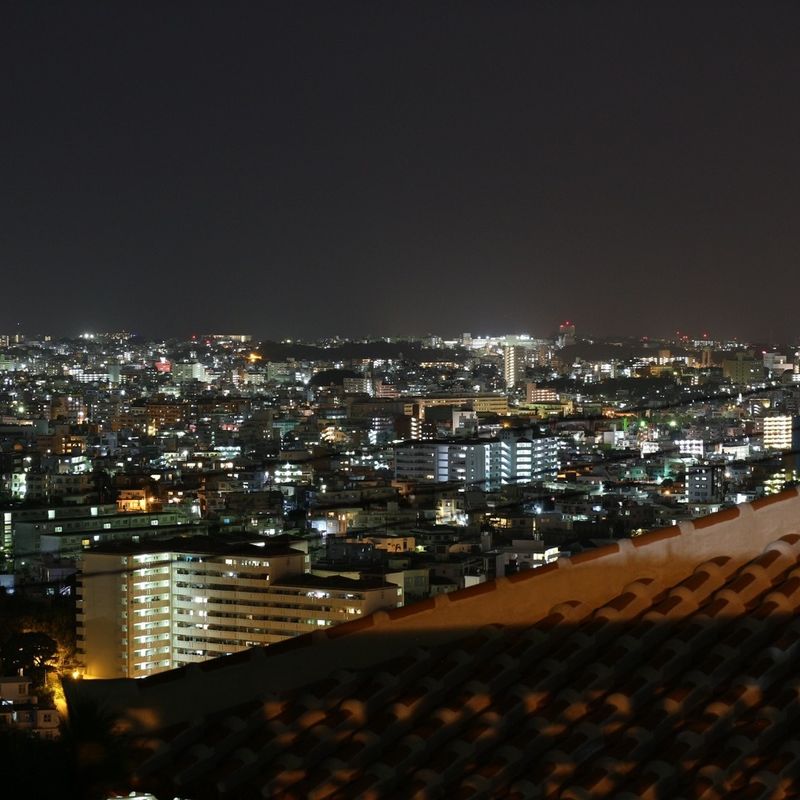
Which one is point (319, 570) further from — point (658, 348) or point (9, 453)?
point (658, 348)

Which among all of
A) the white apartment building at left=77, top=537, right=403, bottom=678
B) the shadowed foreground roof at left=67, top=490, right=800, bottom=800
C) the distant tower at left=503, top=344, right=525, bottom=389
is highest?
the distant tower at left=503, top=344, right=525, bottom=389

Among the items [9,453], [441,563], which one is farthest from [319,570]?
[9,453]

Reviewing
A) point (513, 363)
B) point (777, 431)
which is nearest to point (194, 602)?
point (777, 431)

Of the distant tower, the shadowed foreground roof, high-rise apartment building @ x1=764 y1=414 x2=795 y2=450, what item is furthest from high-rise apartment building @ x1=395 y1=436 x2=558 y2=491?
the distant tower

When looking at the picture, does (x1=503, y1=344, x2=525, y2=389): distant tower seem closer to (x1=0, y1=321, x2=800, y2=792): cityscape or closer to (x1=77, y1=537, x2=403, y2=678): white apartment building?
(x1=0, y1=321, x2=800, y2=792): cityscape

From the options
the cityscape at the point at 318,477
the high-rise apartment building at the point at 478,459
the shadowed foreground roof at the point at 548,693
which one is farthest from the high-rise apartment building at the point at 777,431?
the shadowed foreground roof at the point at 548,693

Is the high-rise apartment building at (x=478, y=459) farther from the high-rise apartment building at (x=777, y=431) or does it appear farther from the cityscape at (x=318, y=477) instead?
the high-rise apartment building at (x=777, y=431)
